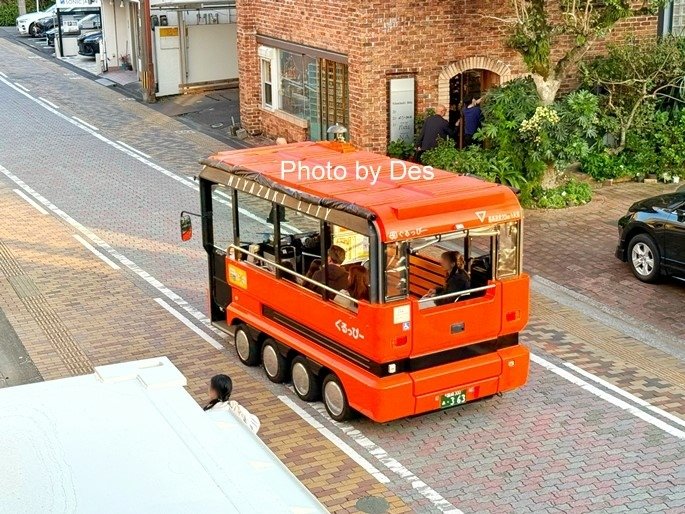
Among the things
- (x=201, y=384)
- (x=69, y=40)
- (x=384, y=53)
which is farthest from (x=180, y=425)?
(x=69, y=40)

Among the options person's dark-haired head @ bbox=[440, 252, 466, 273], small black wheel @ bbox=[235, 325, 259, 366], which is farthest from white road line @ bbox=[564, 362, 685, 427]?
small black wheel @ bbox=[235, 325, 259, 366]

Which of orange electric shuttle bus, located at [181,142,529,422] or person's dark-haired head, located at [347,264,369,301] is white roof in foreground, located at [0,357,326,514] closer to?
orange electric shuttle bus, located at [181,142,529,422]

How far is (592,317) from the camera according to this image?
47.8 ft

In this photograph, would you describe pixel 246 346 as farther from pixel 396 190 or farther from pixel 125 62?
pixel 125 62

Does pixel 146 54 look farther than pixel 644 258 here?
Yes

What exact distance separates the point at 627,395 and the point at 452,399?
7.32ft

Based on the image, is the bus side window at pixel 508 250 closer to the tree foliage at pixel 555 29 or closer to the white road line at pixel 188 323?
the white road line at pixel 188 323

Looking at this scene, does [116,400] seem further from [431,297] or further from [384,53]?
[384,53]

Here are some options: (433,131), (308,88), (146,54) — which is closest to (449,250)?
(433,131)

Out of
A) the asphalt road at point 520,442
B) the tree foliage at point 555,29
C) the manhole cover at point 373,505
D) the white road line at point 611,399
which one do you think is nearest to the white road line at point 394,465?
the asphalt road at point 520,442

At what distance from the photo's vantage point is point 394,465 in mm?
10742

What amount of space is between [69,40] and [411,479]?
32947 millimetres

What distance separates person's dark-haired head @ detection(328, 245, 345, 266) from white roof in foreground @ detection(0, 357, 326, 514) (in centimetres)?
531

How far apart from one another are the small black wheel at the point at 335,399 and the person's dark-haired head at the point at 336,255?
114 cm
